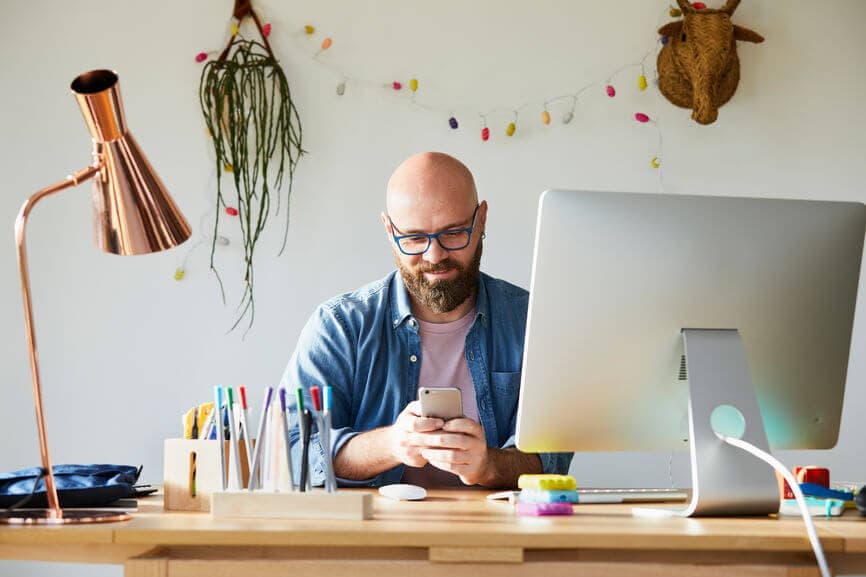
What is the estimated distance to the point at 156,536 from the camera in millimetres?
1193

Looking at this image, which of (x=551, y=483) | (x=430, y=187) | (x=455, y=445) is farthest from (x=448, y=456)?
(x=430, y=187)

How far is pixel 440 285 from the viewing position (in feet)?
7.30

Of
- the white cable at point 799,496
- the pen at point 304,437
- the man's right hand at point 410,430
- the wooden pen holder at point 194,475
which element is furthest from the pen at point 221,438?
the white cable at point 799,496

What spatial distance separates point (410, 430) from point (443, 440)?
56mm

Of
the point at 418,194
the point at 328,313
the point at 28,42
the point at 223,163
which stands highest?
the point at 28,42

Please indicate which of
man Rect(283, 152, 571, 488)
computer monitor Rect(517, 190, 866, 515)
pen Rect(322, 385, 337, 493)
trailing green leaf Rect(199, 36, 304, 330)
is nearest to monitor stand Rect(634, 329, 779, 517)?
computer monitor Rect(517, 190, 866, 515)

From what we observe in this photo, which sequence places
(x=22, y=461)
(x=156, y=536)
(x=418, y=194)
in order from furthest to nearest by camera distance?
(x=22, y=461), (x=418, y=194), (x=156, y=536)

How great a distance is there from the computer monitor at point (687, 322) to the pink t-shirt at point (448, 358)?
78 cm

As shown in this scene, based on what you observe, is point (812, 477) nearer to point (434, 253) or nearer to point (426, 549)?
point (426, 549)

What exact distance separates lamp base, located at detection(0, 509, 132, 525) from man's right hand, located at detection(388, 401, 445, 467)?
491mm

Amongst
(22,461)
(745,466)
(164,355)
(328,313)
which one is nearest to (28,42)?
(164,355)

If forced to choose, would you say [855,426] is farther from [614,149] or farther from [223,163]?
[223,163]

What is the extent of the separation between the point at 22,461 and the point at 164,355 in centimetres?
50

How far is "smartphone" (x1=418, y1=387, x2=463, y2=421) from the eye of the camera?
5.36 feet
